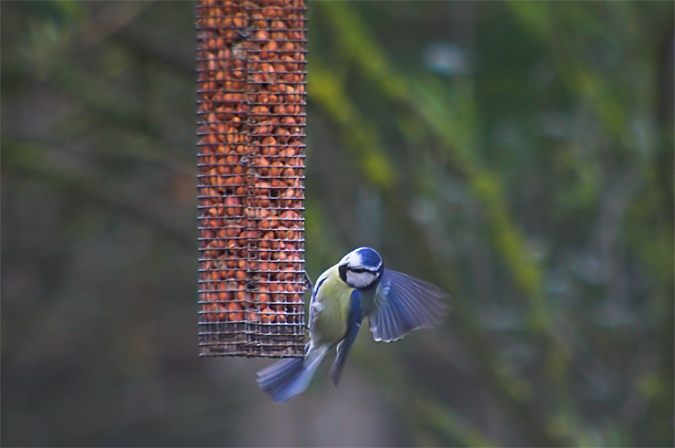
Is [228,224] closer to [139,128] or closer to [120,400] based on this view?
[139,128]

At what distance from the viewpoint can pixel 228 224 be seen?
341cm

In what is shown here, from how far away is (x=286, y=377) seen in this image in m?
3.56

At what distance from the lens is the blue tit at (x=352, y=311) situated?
352 centimetres

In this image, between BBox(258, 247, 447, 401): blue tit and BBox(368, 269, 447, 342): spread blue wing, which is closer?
BBox(258, 247, 447, 401): blue tit

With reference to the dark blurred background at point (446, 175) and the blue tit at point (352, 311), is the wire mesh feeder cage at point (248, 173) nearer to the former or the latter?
the blue tit at point (352, 311)

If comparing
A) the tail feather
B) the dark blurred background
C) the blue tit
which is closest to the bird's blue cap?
the blue tit

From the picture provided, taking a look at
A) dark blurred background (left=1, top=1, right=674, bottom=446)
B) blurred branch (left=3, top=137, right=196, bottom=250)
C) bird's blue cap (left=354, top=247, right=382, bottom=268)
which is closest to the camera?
bird's blue cap (left=354, top=247, right=382, bottom=268)

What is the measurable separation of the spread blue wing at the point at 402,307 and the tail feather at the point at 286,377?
354 millimetres

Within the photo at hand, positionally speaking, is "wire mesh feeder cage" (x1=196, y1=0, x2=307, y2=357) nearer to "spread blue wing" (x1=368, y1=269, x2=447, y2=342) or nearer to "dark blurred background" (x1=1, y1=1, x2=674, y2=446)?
"spread blue wing" (x1=368, y1=269, x2=447, y2=342)

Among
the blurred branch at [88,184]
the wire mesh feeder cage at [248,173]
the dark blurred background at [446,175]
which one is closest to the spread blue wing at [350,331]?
the wire mesh feeder cage at [248,173]

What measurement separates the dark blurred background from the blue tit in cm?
144

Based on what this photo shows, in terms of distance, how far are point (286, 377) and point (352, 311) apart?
1.30 feet

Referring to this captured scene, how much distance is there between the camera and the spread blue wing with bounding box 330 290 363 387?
3.73 meters

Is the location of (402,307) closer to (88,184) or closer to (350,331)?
(350,331)
